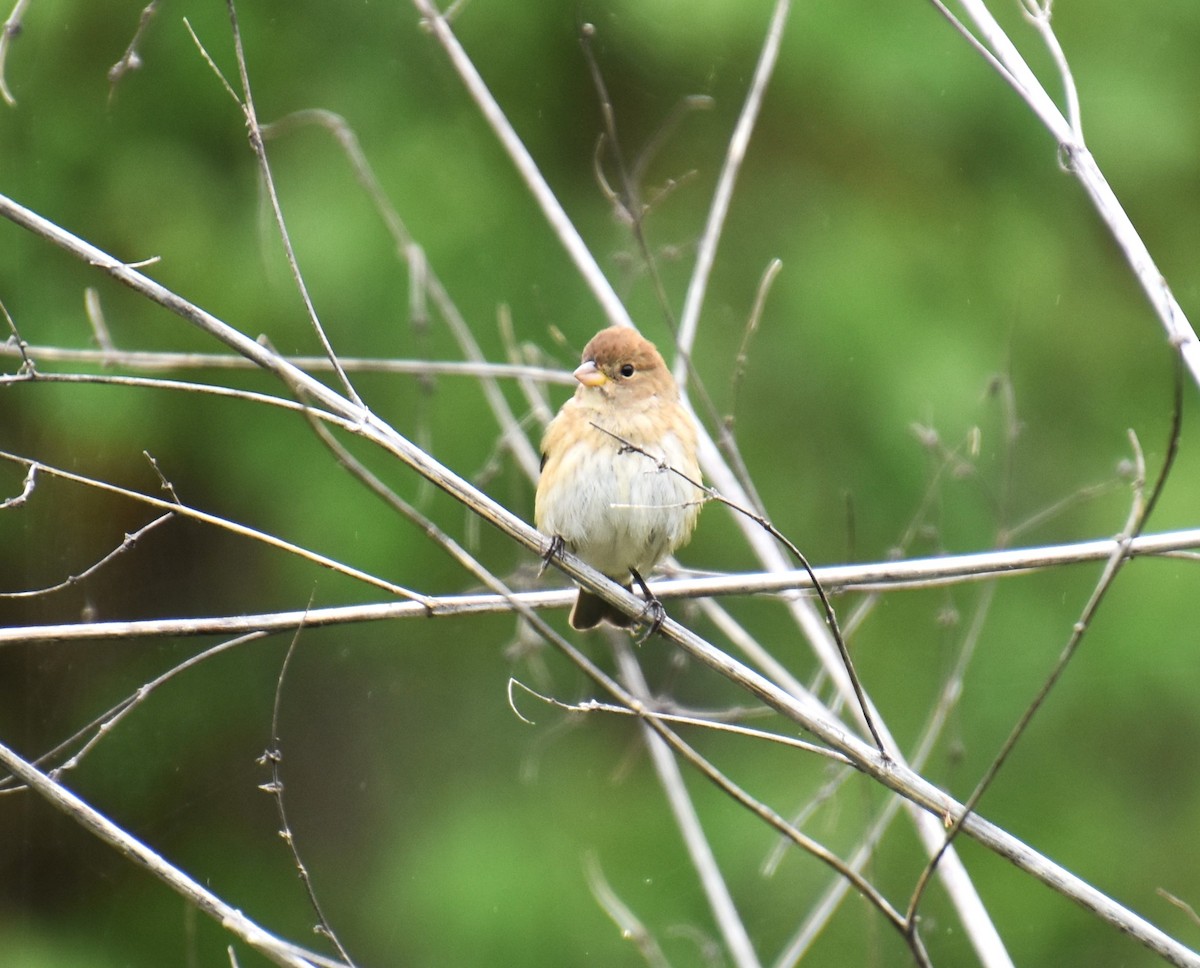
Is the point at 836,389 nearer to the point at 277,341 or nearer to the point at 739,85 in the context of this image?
the point at 739,85

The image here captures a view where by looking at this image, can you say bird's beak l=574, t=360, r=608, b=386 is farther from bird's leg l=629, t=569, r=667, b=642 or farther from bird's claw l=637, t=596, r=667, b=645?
bird's claw l=637, t=596, r=667, b=645

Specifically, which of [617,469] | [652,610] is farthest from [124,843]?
[617,469]

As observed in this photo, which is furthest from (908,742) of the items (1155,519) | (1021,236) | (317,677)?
(317,677)

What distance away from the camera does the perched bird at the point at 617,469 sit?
11.2ft

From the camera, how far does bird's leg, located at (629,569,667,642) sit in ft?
9.24

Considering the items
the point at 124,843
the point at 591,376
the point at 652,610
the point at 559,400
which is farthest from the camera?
the point at 559,400

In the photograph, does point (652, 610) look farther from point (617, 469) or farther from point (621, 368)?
point (621, 368)

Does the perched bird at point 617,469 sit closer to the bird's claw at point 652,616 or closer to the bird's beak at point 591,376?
the bird's beak at point 591,376

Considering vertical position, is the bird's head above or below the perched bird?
above

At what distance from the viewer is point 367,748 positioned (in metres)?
5.75

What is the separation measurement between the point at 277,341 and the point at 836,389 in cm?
206

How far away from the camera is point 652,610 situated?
310 cm

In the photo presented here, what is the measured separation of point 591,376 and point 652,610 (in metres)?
0.78

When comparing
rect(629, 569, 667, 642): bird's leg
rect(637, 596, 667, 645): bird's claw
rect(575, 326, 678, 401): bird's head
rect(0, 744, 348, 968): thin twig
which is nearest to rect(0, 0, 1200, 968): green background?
rect(575, 326, 678, 401): bird's head
